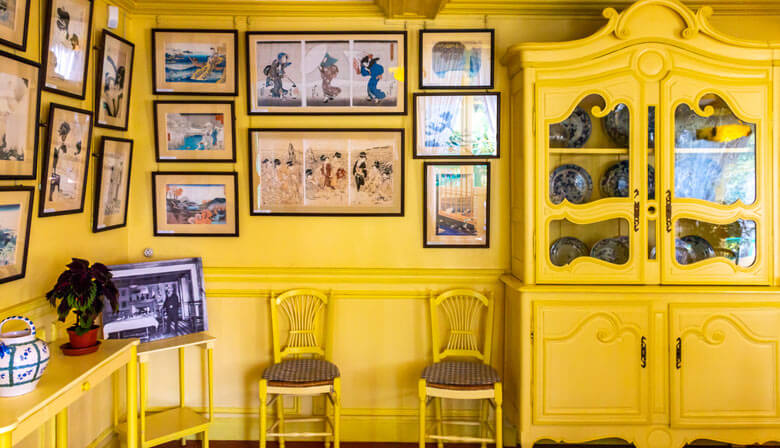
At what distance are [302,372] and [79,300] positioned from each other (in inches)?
51.8

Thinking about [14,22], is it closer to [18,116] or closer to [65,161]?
[18,116]

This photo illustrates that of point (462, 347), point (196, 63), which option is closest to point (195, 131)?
point (196, 63)

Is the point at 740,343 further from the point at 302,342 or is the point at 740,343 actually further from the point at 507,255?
the point at 302,342

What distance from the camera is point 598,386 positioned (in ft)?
11.3

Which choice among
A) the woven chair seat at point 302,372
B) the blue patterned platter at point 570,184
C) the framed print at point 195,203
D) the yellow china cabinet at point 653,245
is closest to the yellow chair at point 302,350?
the woven chair seat at point 302,372

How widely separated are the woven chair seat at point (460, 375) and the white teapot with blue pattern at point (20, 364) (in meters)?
1.96

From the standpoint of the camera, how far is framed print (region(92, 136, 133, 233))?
3.40 metres

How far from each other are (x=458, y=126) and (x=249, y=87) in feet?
4.39

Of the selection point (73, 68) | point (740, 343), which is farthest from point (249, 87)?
point (740, 343)

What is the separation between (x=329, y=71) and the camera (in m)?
3.83

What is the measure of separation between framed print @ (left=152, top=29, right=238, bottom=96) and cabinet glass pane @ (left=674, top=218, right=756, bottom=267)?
285 centimetres

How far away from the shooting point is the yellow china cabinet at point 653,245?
3406mm

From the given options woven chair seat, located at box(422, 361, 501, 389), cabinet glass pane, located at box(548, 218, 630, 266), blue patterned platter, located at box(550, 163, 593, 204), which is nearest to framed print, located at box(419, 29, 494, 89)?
blue patterned platter, located at box(550, 163, 593, 204)

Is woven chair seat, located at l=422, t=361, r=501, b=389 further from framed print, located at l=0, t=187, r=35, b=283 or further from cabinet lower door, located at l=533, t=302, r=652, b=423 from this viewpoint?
framed print, located at l=0, t=187, r=35, b=283
